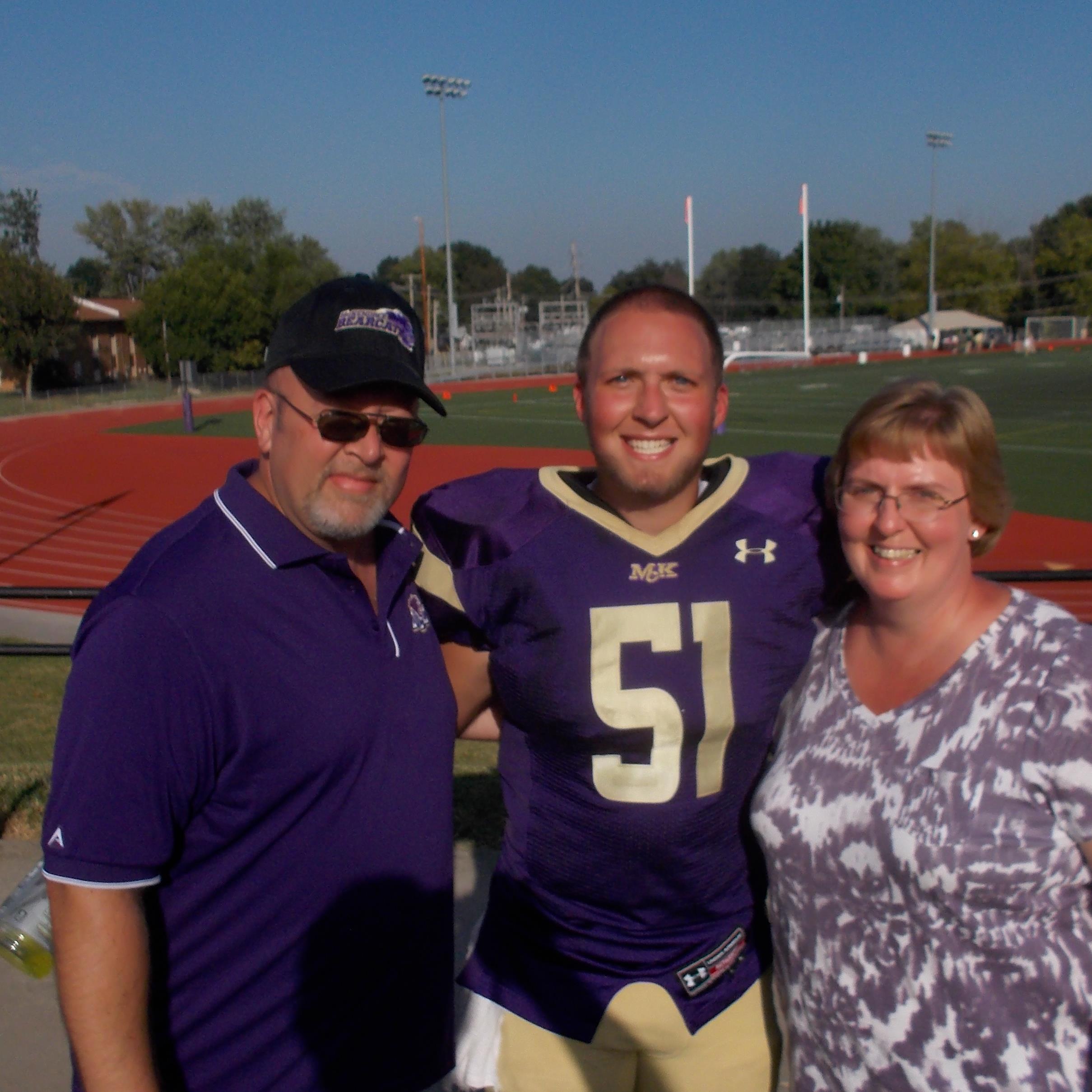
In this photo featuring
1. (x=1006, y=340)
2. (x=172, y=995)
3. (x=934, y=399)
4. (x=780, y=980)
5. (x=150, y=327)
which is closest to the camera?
(x=172, y=995)

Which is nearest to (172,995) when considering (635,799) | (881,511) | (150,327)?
(635,799)

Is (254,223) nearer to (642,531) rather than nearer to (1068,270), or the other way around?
(1068,270)

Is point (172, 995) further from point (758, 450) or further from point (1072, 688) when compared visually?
point (758, 450)

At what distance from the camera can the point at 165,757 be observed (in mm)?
1636

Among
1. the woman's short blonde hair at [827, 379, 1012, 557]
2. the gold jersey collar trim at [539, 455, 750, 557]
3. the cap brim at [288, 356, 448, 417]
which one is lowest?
the gold jersey collar trim at [539, 455, 750, 557]

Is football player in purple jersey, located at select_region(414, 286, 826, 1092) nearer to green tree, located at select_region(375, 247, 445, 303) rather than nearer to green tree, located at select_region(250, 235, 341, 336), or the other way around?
green tree, located at select_region(250, 235, 341, 336)

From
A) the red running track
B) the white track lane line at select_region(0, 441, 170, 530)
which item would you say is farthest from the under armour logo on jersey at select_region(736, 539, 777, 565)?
the white track lane line at select_region(0, 441, 170, 530)

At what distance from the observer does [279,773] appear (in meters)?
1.77

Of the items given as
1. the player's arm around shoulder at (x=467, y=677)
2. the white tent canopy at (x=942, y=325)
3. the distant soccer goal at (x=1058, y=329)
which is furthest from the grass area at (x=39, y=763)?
the distant soccer goal at (x=1058, y=329)

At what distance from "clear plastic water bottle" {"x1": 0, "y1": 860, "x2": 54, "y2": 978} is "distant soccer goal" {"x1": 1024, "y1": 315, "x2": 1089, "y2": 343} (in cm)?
8338

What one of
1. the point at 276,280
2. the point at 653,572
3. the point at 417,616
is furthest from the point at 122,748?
the point at 276,280

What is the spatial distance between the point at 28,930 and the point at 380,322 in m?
1.42

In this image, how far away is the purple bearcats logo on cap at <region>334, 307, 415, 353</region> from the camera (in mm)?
2002

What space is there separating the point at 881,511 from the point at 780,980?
94cm
